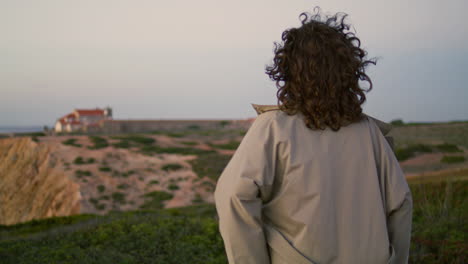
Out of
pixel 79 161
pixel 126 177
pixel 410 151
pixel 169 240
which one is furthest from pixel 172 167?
pixel 169 240

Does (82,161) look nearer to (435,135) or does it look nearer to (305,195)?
(435,135)

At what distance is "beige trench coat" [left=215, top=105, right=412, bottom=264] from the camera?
175 centimetres

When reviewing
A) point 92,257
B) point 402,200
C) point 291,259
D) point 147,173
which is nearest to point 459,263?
point 402,200

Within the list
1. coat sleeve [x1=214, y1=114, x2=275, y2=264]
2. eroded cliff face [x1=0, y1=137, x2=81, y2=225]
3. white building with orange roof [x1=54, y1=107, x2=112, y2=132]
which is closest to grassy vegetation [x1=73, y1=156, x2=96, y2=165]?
eroded cliff face [x1=0, y1=137, x2=81, y2=225]

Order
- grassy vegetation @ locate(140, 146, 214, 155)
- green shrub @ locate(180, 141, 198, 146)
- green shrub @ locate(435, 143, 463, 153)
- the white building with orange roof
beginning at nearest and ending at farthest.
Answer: green shrub @ locate(435, 143, 463, 153) < grassy vegetation @ locate(140, 146, 214, 155) < green shrub @ locate(180, 141, 198, 146) < the white building with orange roof

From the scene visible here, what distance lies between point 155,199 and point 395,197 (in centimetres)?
1724

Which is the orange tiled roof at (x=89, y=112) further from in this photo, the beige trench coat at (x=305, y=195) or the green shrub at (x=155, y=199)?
the beige trench coat at (x=305, y=195)

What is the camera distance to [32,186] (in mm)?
23703

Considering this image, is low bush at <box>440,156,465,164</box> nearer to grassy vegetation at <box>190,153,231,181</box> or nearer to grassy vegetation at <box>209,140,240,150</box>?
grassy vegetation at <box>190,153,231,181</box>

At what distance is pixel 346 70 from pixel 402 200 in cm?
64

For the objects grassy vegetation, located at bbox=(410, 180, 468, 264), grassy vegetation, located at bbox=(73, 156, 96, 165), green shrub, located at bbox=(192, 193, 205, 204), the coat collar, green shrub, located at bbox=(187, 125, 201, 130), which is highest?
the coat collar

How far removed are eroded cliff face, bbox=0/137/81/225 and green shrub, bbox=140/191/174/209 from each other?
2.88 metres

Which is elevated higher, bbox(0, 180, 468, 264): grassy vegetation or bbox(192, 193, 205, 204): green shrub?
bbox(0, 180, 468, 264): grassy vegetation

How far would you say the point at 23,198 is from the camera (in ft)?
76.9
